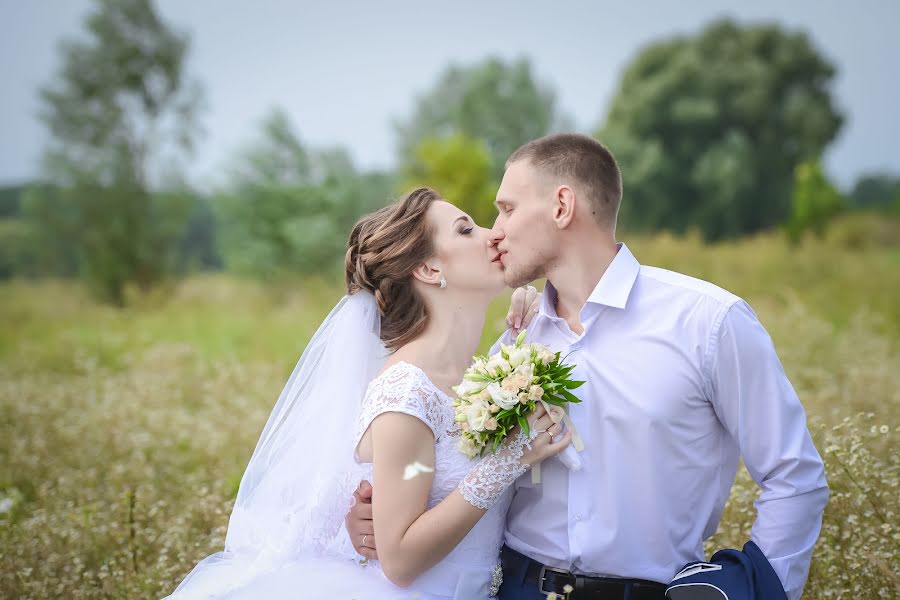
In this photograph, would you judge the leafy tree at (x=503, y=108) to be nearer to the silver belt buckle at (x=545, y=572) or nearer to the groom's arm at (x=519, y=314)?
the groom's arm at (x=519, y=314)

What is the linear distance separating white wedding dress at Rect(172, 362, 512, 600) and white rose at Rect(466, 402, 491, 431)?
1.00ft

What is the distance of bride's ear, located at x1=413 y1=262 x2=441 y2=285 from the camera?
10.8ft

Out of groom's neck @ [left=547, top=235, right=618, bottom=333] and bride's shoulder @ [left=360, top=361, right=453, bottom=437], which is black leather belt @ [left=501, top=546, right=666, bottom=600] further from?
groom's neck @ [left=547, top=235, right=618, bottom=333]

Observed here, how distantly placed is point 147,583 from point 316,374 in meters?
1.57

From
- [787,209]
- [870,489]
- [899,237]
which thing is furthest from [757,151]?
[870,489]

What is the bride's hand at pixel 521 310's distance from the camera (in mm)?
3459

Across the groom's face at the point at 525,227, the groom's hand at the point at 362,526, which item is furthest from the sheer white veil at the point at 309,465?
the groom's face at the point at 525,227

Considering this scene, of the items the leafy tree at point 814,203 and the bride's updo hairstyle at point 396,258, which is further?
the leafy tree at point 814,203

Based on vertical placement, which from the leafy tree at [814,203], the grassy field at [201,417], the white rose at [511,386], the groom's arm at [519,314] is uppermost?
the leafy tree at [814,203]

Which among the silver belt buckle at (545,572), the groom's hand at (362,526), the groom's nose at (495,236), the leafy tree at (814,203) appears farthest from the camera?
the leafy tree at (814,203)

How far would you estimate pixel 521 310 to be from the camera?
348 centimetres

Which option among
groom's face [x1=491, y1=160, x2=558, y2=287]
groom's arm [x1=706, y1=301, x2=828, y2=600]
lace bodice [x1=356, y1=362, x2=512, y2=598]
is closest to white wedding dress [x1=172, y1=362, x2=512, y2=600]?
lace bodice [x1=356, y1=362, x2=512, y2=598]

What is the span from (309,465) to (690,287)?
1835mm

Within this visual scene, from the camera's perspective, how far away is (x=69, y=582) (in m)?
4.19
